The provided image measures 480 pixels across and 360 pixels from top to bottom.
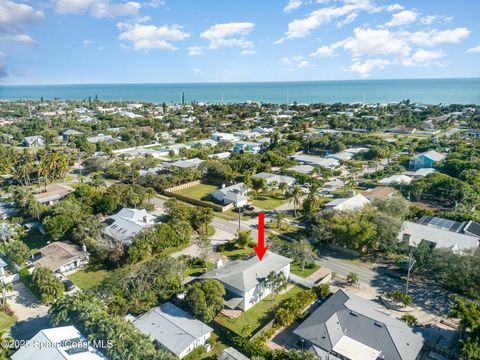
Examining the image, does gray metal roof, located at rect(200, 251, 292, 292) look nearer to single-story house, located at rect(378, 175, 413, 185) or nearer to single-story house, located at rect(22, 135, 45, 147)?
single-story house, located at rect(378, 175, 413, 185)

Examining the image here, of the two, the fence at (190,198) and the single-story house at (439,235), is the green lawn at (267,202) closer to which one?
the fence at (190,198)

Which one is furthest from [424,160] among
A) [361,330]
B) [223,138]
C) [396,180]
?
[361,330]

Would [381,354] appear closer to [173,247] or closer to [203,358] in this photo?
[203,358]

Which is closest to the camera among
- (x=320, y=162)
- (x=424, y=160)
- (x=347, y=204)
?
(x=347, y=204)

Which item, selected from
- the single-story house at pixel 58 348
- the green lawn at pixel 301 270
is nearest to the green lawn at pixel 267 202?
the green lawn at pixel 301 270

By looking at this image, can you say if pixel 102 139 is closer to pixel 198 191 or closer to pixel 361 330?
pixel 198 191

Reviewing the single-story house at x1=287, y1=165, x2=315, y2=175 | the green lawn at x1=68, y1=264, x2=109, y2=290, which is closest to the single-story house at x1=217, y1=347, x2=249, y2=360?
the green lawn at x1=68, y1=264, x2=109, y2=290

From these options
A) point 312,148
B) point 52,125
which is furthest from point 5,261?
point 52,125
